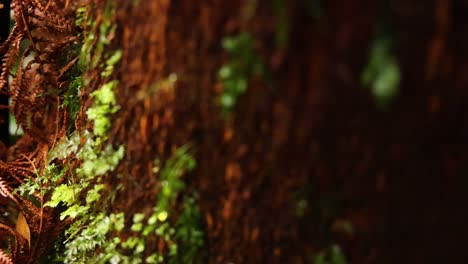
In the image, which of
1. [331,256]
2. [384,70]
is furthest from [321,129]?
[331,256]

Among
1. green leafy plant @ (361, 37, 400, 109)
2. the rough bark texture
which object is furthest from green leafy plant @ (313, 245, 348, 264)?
green leafy plant @ (361, 37, 400, 109)

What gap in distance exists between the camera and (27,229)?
2.47 meters

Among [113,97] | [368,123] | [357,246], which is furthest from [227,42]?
[357,246]

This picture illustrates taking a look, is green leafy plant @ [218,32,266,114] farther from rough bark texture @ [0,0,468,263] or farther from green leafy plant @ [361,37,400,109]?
green leafy plant @ [361,37,400,109]

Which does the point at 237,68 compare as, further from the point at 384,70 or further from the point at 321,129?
the point at 384,70

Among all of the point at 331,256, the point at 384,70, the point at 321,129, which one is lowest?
the point at 331,256

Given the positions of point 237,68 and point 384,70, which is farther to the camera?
point 237,68

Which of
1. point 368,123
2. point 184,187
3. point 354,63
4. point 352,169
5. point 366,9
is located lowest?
point 184,187

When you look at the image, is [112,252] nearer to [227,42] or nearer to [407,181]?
[227,42]

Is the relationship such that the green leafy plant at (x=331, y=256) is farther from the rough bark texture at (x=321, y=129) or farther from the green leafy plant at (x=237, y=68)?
the green leafy plant at (x=237, y=68)

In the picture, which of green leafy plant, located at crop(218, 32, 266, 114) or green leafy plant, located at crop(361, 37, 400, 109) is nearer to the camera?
green leafy plant, located at crop(361, 37, 400, 109)

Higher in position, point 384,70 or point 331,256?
point 384,70

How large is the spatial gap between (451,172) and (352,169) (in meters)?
0.28

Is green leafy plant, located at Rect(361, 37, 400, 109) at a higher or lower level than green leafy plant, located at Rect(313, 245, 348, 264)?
higher
